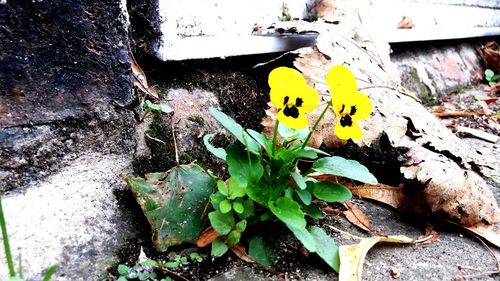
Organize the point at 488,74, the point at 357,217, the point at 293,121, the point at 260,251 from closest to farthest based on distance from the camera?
the point at 293,121, the point at 260,251, the point at 357,217, the point at 488,74

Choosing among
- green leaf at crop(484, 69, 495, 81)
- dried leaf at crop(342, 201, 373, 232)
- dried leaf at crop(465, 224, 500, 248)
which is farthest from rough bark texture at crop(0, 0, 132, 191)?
green leaf at crop(484, 69, 495, 81)

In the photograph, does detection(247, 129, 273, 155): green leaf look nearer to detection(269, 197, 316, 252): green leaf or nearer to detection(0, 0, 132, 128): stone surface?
detection(269, 197, 316, 252): green leaf

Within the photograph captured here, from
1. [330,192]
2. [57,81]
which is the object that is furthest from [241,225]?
[57,81]

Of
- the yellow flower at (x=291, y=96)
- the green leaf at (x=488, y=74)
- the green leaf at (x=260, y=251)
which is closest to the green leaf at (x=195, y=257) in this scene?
the green leaf at (x=260, y=251)

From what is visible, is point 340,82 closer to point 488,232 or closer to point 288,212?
point 288,212

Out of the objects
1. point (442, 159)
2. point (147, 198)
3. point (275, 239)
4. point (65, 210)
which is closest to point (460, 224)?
point (442, 159)

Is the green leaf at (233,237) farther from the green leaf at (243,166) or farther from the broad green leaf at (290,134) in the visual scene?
the broad green leaf at (290,134)

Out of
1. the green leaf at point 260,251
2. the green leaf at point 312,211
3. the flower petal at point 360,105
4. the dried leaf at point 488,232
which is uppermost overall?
the flower petal at point 360,105
